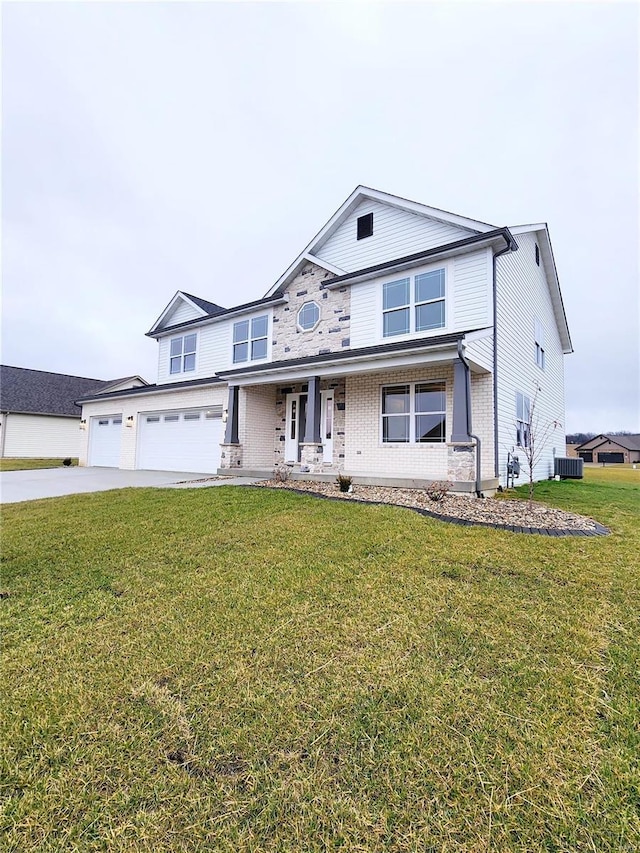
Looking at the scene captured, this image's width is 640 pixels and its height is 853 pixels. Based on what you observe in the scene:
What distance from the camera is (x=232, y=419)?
501 inches

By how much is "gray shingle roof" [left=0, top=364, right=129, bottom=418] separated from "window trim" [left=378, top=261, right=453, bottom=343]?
22.0 m

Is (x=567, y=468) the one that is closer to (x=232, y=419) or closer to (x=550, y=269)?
(x=550, y=269)

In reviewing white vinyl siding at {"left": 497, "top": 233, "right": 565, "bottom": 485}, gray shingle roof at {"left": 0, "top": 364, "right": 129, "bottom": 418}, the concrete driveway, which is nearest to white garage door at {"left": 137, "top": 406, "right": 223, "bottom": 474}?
the concrete driveway

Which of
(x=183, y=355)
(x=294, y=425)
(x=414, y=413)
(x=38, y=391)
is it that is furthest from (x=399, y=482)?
(x=38, y=391)

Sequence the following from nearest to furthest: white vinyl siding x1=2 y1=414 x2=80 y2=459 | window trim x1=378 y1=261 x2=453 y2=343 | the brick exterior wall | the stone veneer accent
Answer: the brick exterior wall, window trim x1=378 y1=261 x2=453 y2=343, the stone veneer accent, white vinyl siding x1=2 y1=414 x2=80 y2=459

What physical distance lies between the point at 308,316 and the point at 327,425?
3.84 meters

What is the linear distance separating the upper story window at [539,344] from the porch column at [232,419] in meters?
10.9

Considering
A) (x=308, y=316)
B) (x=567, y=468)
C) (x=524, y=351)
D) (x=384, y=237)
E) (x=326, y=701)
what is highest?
(x=384, y=237)

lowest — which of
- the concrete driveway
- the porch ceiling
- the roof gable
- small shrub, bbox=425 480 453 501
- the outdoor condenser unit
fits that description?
the concrete driveway

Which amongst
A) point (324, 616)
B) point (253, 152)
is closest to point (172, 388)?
point (253, 152)

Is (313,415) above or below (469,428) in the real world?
above

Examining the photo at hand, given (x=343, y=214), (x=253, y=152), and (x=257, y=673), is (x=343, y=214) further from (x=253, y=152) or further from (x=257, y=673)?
(x=257, y=673)

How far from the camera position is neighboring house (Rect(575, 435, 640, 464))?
55250 mm

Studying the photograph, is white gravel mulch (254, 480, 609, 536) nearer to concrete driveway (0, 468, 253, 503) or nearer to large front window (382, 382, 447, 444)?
large front window (382, 382, 447, 444)
